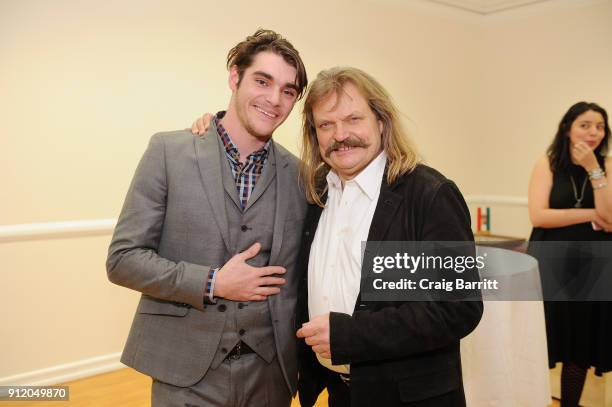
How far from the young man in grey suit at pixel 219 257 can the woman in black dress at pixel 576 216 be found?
1.91 meters

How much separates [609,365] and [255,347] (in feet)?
7.14

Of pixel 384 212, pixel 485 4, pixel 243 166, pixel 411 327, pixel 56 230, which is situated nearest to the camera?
pixel 411 327

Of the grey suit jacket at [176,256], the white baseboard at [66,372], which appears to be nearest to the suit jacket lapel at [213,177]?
the grey suit jacket at [176,256]

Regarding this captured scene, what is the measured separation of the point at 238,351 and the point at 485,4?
5.22 m

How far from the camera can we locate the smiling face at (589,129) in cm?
308

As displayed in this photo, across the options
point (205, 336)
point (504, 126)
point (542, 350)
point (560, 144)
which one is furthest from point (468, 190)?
point (205, 336)

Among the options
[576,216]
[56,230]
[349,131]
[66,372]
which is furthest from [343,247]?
[66,372]

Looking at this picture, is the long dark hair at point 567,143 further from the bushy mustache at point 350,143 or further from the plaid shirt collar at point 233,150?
the plaid shirt collar at point 233,150

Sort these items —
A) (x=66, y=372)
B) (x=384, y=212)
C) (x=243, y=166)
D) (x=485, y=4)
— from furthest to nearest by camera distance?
(x=485, y=4) → (x=66, y=372) → (x=243, y=166) → (x=384, y=212)

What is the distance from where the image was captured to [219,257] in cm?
168

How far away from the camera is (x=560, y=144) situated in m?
3.17

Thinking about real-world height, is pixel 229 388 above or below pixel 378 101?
below

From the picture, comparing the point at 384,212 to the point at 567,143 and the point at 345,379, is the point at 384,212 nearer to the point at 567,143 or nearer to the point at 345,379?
the point at 345,379

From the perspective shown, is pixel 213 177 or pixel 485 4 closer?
pixel 213 177
